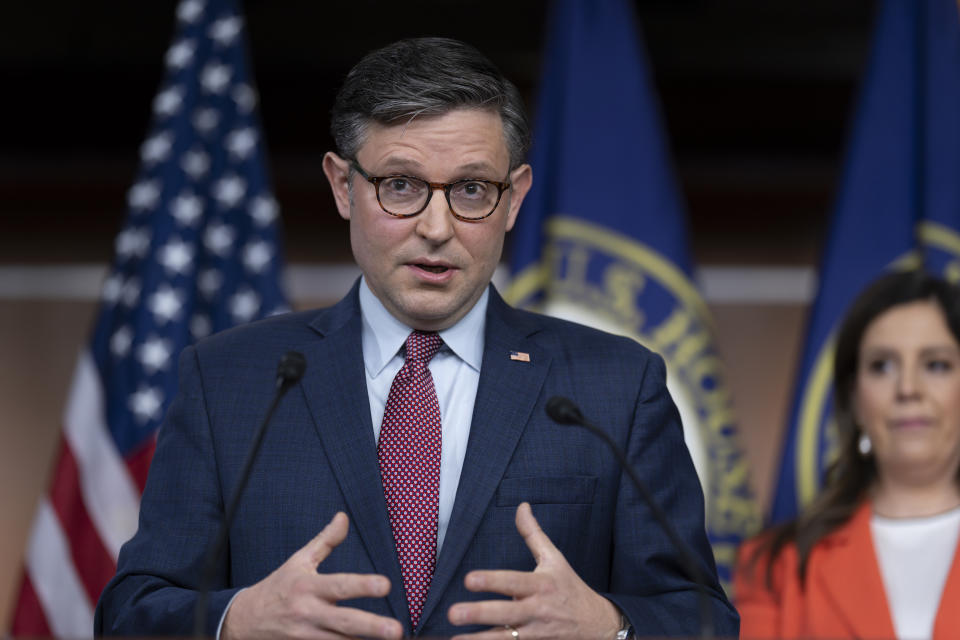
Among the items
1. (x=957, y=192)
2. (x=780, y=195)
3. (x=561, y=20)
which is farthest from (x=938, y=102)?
(x=561, y=20)

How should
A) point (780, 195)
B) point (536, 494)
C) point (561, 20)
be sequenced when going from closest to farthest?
point (536, 494), point (561, 20), point (780, 195)

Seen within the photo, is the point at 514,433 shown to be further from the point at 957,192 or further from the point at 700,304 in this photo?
the point at 957,192

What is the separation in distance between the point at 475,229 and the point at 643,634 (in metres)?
0.56

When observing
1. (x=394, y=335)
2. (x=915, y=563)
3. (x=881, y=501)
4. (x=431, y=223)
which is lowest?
(x=915, y=563)

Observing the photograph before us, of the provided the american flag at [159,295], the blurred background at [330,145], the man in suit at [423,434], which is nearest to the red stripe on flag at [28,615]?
the american flag at [159,295]

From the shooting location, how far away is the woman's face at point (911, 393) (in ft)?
8.44

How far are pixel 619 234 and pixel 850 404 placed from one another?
762 millimetres

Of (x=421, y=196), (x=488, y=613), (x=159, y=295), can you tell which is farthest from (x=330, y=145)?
(x=488, y=613)

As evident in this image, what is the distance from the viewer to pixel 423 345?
5.16 feet

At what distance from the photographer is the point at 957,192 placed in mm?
3023

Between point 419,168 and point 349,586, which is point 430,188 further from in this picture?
point 349,586

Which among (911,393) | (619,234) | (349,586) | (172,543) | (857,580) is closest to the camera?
(349,586)

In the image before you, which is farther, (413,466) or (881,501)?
(881,501)

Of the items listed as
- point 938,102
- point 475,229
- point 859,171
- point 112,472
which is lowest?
point 112,472
